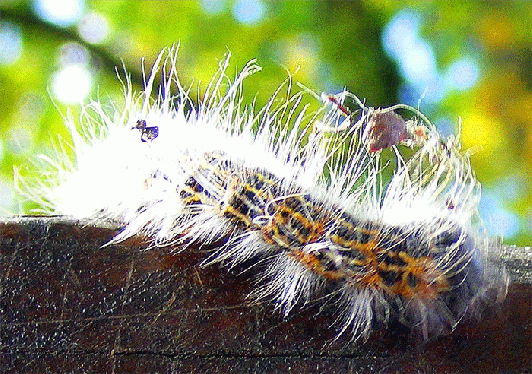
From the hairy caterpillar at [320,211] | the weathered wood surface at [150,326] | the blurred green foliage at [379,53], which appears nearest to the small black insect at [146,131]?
the hairy caterpillar at [320,211]

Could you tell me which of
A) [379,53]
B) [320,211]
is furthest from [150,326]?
[379,53]

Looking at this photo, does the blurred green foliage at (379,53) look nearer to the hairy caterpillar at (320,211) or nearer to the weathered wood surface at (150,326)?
the hairy caterpillar at (320,211)

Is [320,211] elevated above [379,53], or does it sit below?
below

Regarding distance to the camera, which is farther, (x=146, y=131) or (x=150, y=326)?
(x=146, y=131)

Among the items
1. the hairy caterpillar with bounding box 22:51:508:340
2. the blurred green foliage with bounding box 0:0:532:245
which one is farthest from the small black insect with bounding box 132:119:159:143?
the blurred green foliage with bounding box 0:0:532:245

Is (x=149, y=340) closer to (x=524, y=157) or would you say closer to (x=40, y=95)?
(x=524, y=157)

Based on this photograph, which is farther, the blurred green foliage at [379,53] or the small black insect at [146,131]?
the blurred green foliage at [379,53]

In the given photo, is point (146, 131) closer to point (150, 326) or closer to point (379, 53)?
point (150, 326)
